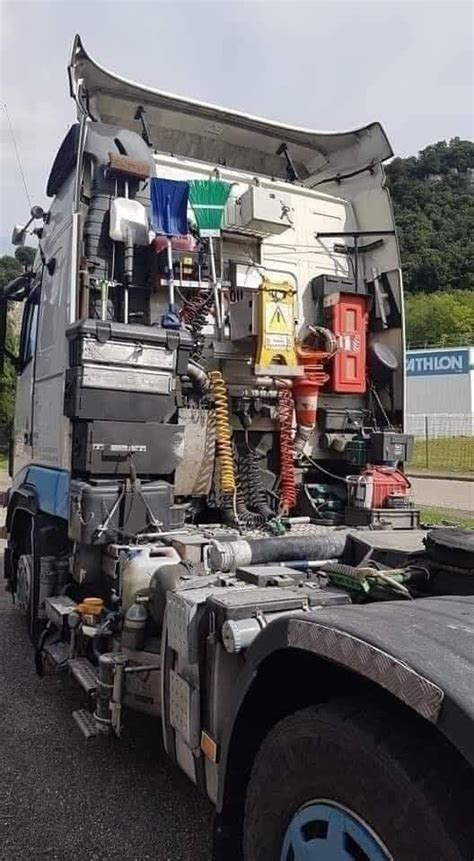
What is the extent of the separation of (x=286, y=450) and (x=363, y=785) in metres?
3.46

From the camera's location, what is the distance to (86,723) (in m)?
3.45

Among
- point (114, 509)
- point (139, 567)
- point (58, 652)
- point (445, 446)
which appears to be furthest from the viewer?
point (445, 446)

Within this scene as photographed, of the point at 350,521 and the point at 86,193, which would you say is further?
the point at 350,521

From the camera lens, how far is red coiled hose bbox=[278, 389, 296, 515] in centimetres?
498

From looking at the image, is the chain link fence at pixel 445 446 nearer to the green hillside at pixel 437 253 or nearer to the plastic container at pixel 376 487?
the plastic container at pixel 376 487

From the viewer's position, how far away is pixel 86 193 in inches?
174

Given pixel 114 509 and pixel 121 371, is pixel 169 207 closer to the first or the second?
pixel 121 371

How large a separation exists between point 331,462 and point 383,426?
492 millimetres

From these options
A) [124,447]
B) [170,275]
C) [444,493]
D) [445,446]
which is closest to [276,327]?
[170,275]

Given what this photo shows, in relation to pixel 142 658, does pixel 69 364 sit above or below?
above

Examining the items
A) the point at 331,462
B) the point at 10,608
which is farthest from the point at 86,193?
the point at 10,608

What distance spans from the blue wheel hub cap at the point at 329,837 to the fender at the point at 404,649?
327 mm

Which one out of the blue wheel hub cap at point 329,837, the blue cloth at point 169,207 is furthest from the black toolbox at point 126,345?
the blue wheel hub cap at point 329,837

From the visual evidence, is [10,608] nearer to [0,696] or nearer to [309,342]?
[0,696]
